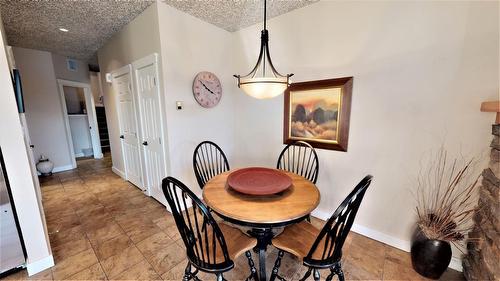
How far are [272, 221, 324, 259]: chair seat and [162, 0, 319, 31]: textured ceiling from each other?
2.36 m

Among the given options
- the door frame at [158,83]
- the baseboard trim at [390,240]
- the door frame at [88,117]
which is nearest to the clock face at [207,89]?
the door frame at [158,83]

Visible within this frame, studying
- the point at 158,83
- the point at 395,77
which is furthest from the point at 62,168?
the point at 395,77

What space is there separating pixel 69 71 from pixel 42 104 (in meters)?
1.02

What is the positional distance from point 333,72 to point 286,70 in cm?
60

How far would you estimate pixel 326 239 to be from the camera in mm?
1170

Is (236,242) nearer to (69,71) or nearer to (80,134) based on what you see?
(69,71)

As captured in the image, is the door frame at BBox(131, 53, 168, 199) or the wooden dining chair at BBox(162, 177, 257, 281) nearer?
the wooden dining chair at BBox(162, 177, 257, 281)

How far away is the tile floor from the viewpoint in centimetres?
167

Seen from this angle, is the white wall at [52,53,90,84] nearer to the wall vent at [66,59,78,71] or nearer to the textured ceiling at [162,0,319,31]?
the wall vent at [66,59,78,71]

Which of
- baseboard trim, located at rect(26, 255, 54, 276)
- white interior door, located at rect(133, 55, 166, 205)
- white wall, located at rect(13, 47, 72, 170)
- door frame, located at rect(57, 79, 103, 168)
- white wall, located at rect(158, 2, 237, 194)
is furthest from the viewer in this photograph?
door frame, located at rect(57, 79, 103, 168)

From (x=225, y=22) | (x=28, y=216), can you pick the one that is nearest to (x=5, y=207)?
(x=28, y=216)

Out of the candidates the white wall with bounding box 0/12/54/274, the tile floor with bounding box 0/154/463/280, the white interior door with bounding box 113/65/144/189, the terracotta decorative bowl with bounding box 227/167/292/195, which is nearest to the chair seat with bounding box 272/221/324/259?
the terracotta decorative bowl with bounding box 227/167/292/195

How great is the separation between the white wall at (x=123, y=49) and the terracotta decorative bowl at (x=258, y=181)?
69.7 inches

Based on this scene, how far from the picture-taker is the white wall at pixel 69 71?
14.0 ft
